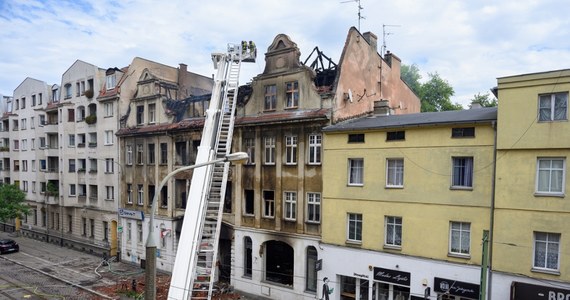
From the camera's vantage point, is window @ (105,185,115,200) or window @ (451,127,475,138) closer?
window @ (451,127,475,138)

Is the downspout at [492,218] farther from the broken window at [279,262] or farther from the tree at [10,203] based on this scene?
the tree at [10,203]

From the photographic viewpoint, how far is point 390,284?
1992cm

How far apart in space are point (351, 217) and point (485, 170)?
7276 mm

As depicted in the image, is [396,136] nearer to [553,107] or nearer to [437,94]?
[553,107]

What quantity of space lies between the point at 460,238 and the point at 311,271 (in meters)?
8.94

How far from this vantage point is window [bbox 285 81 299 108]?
23.9 meters

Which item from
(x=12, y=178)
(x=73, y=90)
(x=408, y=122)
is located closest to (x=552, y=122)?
(x=408, y=122)

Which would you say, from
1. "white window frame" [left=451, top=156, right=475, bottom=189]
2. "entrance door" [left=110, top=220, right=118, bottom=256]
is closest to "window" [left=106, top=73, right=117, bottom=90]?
"entrance door" [left=110, top=220, right=118, bottom=256]

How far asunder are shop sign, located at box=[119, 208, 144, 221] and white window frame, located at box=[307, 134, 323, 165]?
17639 mm

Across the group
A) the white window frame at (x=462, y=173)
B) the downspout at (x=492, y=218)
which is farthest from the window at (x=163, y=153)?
the downspout at (x=492, y=218)

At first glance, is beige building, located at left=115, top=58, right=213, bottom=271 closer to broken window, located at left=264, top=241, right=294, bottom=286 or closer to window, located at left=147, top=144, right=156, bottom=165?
window, located at left=147, top=144, right=156, bottom=165

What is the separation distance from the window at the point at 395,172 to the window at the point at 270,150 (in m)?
7.62

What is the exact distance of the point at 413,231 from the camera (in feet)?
62.7

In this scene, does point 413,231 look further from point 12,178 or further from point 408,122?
point 12,178
